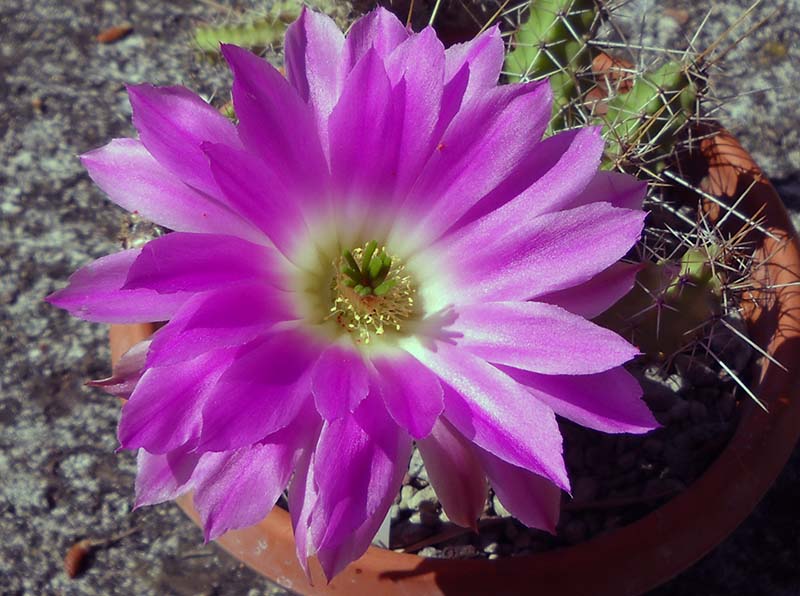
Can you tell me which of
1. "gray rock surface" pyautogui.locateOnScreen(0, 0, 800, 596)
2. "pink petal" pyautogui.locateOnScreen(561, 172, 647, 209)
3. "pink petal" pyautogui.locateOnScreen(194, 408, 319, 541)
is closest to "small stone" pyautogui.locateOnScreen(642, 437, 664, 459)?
"gray rock surface" pyautogui.locateOnScreen(0, 0, 800, 596)

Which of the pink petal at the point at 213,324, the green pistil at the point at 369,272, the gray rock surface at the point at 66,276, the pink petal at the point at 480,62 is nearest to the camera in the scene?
the pink petal at the point at 213,324

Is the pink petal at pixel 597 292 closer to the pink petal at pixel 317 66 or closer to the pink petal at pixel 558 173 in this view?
the pink petal at pixel 558 173

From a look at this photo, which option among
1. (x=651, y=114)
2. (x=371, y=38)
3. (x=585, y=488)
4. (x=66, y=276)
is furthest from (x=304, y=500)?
(x=66, y=276)

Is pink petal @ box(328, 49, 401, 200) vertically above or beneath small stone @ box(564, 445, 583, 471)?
above

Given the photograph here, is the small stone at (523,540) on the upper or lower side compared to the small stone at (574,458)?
lower

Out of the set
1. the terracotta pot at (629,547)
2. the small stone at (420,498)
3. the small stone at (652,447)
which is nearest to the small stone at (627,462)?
the small stone at (652,447)

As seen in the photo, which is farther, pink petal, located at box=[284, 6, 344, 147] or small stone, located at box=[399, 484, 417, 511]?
small stone, located at box=[399, 484, 417, 511]

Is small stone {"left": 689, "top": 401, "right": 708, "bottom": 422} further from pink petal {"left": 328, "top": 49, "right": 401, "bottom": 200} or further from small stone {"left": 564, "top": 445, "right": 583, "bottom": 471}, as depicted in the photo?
pink petal {"left": 328, "top": 49, "right": 401, "bottom": 200}
